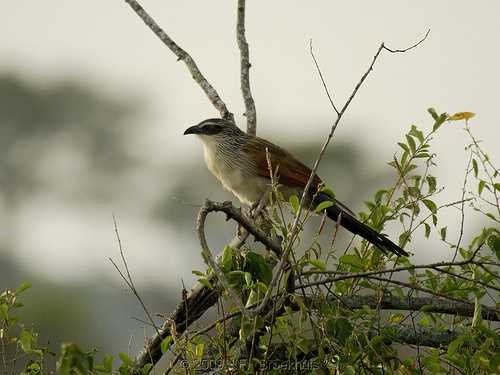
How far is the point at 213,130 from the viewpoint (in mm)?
5547

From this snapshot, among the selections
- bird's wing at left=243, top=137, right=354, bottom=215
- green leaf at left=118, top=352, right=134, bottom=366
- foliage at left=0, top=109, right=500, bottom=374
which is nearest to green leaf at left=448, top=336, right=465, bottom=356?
foliage at left=0, top=109, right=500, bottom=374

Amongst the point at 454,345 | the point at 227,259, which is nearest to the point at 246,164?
the point at 227,259

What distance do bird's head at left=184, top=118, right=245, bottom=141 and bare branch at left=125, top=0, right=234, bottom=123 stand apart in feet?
2.74

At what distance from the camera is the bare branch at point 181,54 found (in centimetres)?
429

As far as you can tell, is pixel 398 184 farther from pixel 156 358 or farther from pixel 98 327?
pixel 98 327

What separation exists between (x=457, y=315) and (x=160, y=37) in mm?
1674

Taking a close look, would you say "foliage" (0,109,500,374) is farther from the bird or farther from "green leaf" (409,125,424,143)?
the bird

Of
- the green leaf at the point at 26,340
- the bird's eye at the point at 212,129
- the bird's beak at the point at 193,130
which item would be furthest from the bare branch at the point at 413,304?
the bird's beak at the point at 193,130

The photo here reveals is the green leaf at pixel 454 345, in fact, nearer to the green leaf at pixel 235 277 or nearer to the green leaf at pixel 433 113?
the green leaf at pixel 235 277

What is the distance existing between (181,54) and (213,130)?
4.03ft

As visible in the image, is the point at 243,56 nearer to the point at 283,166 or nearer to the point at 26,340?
the point at 283,166

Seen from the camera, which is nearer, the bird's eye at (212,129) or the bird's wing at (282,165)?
the bird's wing at (282,165)

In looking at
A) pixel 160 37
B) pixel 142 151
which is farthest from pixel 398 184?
pixel 142 151

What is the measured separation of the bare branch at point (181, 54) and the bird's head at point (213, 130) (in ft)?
2.74
